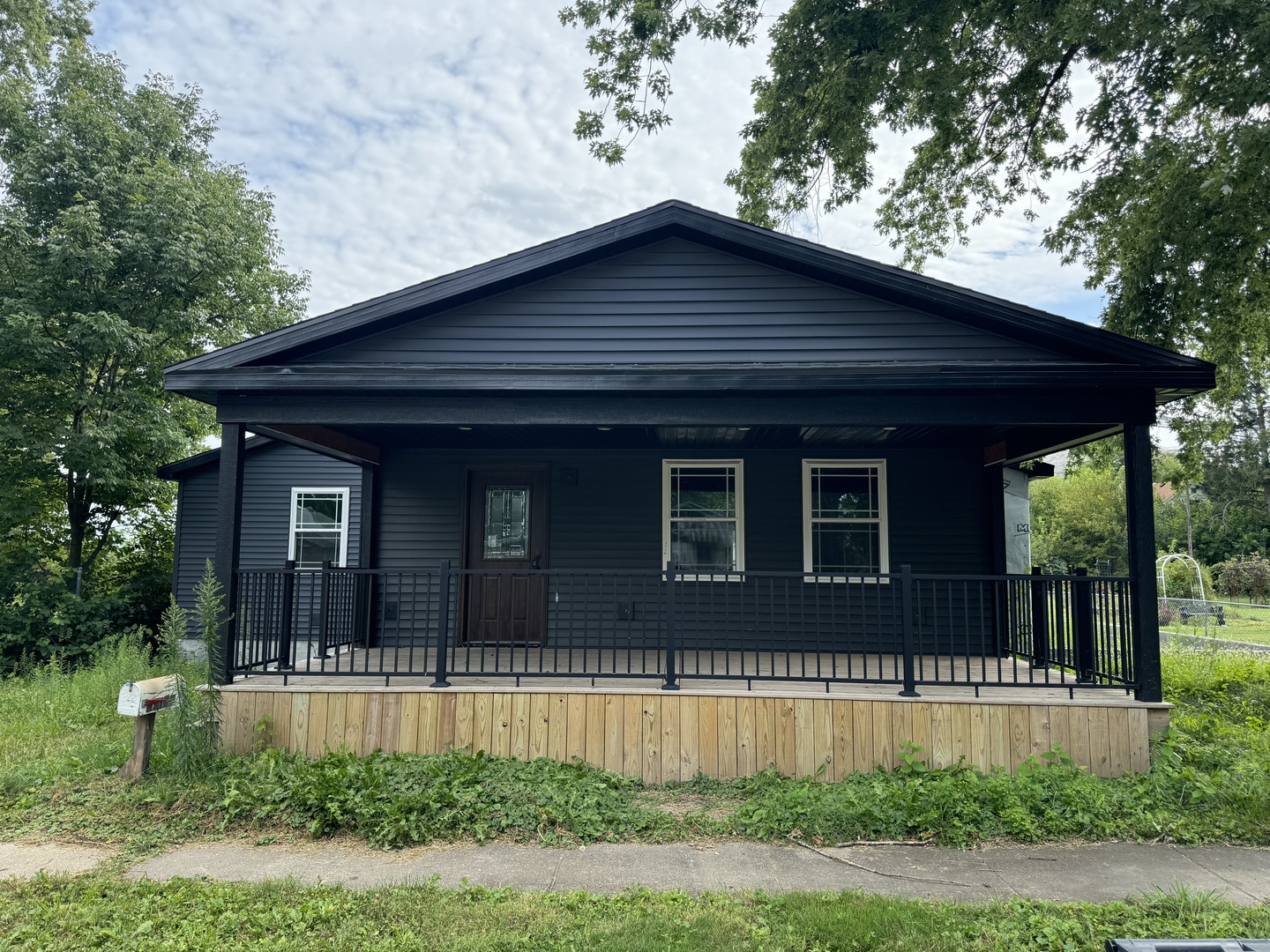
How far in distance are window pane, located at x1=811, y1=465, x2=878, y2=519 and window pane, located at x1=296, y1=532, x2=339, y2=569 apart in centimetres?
790

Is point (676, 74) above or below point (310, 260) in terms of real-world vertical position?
below

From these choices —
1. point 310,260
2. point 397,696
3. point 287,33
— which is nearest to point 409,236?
point 310,260

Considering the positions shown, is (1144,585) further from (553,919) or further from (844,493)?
(553,919)

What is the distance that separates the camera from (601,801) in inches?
192

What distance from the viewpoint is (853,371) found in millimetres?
5672

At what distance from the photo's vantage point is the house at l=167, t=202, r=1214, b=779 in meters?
5.53

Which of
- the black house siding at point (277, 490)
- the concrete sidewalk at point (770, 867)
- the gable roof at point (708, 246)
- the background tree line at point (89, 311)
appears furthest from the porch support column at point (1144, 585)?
the background tree line at point (89, 311)

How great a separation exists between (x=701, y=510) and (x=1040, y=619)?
3414 millimetres

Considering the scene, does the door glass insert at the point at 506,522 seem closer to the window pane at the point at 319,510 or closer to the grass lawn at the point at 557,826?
the grass lawn at the point at 557,826

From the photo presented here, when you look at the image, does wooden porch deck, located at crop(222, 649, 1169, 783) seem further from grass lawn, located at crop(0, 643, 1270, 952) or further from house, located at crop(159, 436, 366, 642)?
house, located at crop(159, 436, 366, 642)

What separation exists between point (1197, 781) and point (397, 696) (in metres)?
5.64

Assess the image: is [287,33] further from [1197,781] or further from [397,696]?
[1197,781]

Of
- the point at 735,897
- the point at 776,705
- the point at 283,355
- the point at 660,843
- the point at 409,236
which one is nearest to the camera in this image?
the point at 735,897

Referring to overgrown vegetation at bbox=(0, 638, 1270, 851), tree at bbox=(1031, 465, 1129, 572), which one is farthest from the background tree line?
tree at bbox=(1031, 465, 1129, 572)
